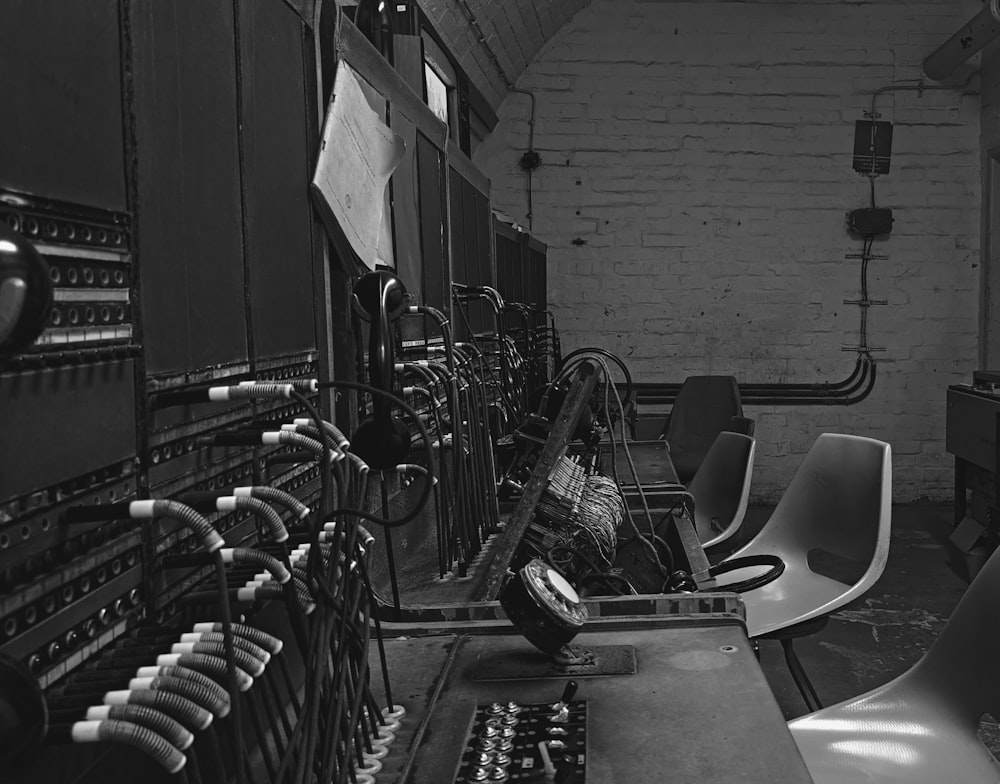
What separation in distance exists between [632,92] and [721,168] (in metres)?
0.74

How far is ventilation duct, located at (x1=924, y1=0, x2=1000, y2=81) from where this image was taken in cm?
484

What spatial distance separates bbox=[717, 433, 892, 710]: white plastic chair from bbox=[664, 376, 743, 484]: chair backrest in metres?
2.55

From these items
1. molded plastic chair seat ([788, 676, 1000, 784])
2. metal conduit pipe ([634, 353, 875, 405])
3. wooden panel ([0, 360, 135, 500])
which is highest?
wooden panel ([0, 360, 135, 500])

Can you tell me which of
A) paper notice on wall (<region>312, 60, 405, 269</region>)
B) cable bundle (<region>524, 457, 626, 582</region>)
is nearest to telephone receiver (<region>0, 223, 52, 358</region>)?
paper notice on wall (<region>312, 60, 405, 269</region>)

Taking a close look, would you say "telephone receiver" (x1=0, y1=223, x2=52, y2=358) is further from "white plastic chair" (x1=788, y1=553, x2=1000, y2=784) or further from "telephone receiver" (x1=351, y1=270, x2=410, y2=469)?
"white plastic chair" (x1=788, y1=553, x2=1000, y2=784)

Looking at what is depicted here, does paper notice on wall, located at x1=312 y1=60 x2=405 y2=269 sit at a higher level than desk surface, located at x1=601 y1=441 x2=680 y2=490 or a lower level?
higher

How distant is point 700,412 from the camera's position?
5.57 meters

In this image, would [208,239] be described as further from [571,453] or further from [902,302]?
[902,302]

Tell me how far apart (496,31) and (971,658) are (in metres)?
4.00

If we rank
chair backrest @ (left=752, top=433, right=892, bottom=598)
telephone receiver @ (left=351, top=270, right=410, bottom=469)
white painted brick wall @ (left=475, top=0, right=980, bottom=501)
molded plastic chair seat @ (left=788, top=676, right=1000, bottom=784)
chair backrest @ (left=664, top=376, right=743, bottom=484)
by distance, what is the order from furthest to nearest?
white painted brick wall @ (left=475, top=0, right=980, bottom=501), chair backrest @ (left=664, top=376, right=743, bottom=484), chair backrest @ (left=752, top=433, right=892, bottom=598), molded plastic chair seat @ (left=788, top=676, right=1000, bottom=784), telephone receiver @ (left=351, top=270, right=410, bottom=469)

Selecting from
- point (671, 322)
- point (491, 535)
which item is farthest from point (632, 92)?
point (491, 535)

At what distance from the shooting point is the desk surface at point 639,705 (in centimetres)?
93

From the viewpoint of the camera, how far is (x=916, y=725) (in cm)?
165

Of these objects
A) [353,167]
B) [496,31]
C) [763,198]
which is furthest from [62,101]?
[763,198]
